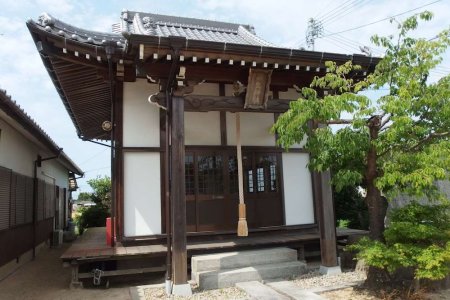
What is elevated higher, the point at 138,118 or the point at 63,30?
the point at 63,30

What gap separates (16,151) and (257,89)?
6.56 meters

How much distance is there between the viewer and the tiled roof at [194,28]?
948cm

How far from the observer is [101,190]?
21125 mm

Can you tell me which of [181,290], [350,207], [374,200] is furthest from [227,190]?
[350,207]

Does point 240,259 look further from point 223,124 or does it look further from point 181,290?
point 223,124

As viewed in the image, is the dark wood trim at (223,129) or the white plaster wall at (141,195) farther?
the dark wood trim at (223,129)

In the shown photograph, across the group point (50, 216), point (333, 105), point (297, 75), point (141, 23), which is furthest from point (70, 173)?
point (333, 105)

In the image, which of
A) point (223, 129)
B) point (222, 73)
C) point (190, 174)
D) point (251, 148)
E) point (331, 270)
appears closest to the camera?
point (222, 73)

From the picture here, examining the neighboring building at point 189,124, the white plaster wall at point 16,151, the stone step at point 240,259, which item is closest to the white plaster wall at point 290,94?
the neighboring building at point 189,124

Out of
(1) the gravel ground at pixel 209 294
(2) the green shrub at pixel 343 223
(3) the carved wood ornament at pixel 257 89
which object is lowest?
(1) the gravel ground at pixel 209 294

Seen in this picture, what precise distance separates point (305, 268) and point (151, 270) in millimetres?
2862

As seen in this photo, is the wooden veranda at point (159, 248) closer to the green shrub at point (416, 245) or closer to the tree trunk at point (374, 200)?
the tree trunk at point (374, 200)

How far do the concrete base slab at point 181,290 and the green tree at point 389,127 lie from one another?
2.72m

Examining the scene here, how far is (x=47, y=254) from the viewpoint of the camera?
37.3 ft
